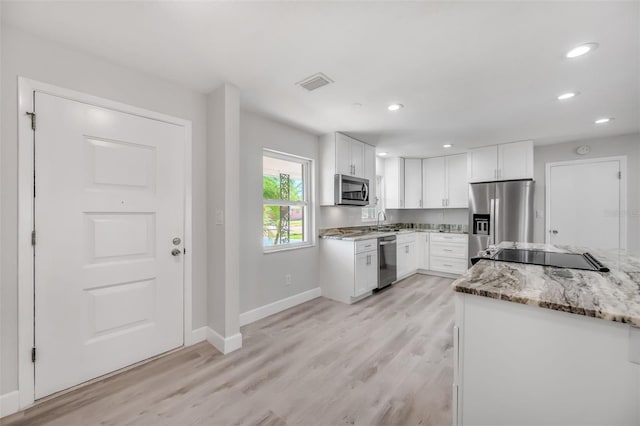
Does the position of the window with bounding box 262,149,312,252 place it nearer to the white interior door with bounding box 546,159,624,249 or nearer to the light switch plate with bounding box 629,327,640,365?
the light switch plate with bounding box 629,327,640,365

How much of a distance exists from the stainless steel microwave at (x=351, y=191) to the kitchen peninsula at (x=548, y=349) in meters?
2.49

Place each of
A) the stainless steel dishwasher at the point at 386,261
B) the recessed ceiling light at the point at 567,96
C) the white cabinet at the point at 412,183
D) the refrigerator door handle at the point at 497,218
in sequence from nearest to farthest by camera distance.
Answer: the recessed ceiling light at the point at 567,96, the stainless steel dishwasher at the point at 386,261, the refrigerator door handle at the point at 497,218, the white cabinet at the point at 412,183

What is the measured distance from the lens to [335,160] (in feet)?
12.3

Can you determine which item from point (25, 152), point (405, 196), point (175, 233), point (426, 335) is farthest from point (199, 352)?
point (405, 196)

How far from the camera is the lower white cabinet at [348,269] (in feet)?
11.8

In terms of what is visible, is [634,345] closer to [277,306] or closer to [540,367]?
[540,367]

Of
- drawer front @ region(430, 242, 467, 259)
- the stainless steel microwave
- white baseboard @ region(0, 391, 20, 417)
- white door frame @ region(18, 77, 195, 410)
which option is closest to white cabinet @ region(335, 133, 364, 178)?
the stainless steel microwave

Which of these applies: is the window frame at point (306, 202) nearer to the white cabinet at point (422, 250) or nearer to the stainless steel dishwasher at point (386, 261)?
the stainless steel dishwasher at point (386, 261)

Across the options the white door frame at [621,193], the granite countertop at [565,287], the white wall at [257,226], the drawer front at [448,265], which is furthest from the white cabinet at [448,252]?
the granite countertop at [565,287]

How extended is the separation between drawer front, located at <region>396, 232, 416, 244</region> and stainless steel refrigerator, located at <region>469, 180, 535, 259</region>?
96cm

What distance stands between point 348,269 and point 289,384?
1859 millimetres

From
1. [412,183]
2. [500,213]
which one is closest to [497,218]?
[500,213]

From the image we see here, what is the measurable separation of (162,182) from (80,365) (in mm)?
1441

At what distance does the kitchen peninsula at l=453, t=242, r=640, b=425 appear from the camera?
0.96 m
